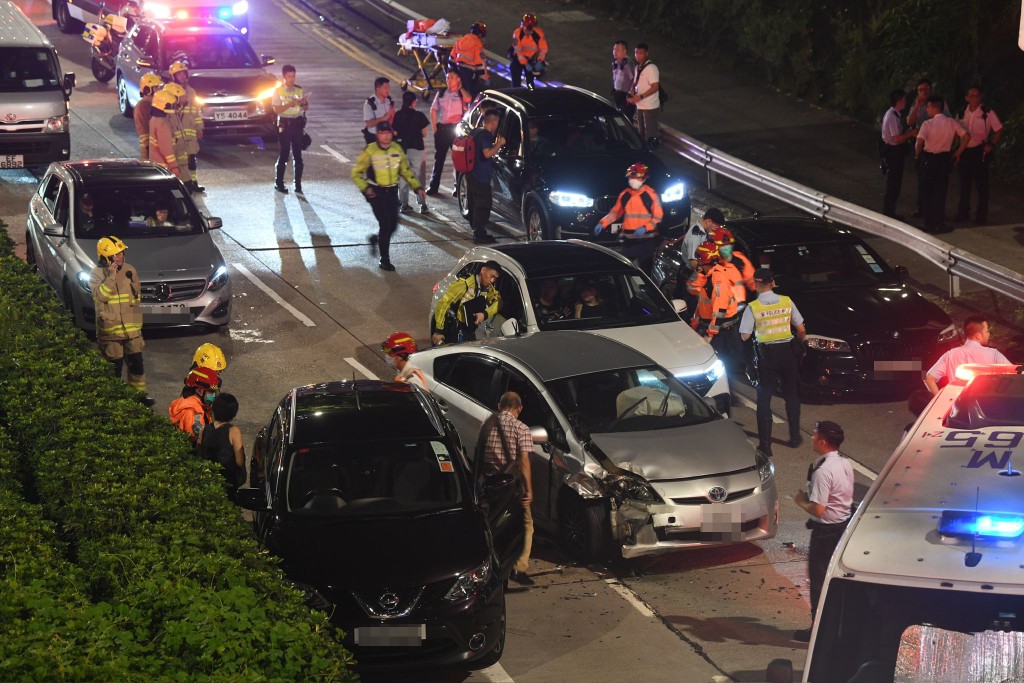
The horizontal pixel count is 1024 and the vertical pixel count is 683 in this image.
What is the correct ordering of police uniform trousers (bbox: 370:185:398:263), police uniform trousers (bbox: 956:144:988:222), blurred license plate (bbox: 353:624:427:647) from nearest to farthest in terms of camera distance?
blurred license plate (bbox: 353:624:427:647), police uniform trousers (bbox: 370:185:398:263), police uniform trousers (bbox: 956:144:988:222)

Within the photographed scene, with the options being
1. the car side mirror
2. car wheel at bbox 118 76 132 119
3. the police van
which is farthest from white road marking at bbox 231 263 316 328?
the police van

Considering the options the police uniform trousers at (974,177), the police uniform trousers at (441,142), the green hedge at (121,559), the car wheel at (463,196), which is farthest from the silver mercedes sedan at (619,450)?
the police uniform trousers at (441,142)

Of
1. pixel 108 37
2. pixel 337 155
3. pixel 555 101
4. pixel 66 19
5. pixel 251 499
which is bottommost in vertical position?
pixel 337 155

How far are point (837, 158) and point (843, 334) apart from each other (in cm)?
946

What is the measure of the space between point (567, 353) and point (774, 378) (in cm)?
240

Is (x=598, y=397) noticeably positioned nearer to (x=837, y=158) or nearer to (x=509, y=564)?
(x=509, y=564)

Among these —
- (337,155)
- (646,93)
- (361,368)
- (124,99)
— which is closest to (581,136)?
(646,93)

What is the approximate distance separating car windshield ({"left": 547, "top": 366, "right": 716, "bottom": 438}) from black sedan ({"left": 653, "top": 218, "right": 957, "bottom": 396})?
10.4ft

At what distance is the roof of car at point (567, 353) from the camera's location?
40.1 ft

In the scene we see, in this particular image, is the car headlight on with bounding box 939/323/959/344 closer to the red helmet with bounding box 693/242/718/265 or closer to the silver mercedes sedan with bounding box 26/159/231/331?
the red helmet with bounding box 693/242/718/265

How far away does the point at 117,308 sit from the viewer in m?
14.3

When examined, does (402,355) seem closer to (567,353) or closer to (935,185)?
(567,353)

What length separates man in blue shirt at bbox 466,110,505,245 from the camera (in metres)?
19.8

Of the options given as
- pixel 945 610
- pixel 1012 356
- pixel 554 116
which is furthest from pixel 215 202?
pixel 945 610
